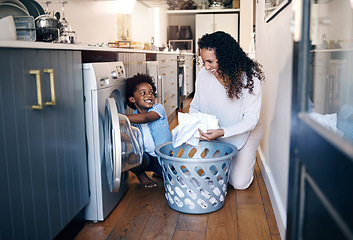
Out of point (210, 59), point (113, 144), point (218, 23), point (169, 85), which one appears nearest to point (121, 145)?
point (113, 144)

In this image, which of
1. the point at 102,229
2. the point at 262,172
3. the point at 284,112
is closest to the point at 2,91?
the point at 102,229

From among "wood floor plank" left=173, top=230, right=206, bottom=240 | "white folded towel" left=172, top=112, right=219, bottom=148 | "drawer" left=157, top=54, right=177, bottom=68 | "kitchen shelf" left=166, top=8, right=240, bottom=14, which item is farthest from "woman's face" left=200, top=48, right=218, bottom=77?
"kitchen shelf" left=166, top=8, right=240, bottom=14

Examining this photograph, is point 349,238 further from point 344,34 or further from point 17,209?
point 344,34

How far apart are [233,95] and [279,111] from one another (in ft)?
1.09

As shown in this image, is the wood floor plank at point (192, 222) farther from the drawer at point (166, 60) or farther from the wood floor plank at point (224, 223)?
the drawer at point (166, 60)

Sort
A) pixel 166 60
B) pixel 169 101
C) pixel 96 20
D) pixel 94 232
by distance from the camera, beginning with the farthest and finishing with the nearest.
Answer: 1. pixel 169 101
2. pixel 166 60
3. pixel 96 20
4. pixel 94 232

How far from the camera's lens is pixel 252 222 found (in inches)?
82.8

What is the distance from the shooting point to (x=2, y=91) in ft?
4.18

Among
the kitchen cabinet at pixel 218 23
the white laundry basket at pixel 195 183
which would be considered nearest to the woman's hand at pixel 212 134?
the white laundry basket at pixel 195 183

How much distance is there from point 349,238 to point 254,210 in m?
1.65

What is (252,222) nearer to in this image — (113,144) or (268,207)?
(268,207)

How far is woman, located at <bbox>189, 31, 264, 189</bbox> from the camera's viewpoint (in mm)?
2436

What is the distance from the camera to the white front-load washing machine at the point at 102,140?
1.98m

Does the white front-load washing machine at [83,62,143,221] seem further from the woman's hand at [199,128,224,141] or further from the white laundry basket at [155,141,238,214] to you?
the woman's hand at [199,128,224,141]
